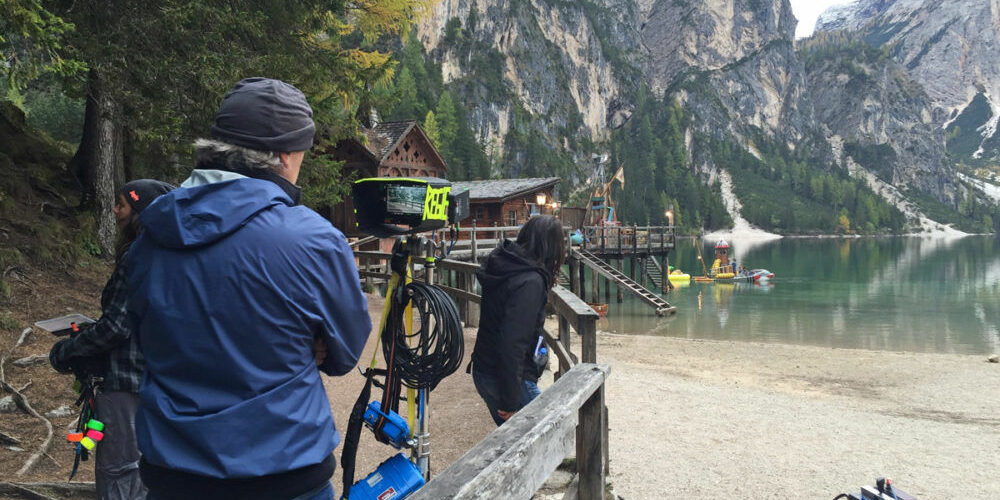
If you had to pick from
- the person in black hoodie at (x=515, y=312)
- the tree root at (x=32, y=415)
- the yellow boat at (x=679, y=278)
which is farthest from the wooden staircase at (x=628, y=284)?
the person in black hoodie at (x=515, y=312)

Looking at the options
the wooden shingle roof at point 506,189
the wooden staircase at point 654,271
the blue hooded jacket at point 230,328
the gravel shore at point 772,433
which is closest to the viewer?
the blue hooded jacket at point 230,328

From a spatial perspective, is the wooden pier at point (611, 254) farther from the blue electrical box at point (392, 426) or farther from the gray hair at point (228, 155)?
the gray hair at point (228, 155)

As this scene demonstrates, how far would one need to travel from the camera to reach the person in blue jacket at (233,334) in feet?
5.03

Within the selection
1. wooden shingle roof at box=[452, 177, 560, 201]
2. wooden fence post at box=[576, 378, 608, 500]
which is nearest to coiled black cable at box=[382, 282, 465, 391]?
wooden fence post at box=[576, 378, 608, 500]

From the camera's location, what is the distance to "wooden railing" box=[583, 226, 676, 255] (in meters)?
36.4

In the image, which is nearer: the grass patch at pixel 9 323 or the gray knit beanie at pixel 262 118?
the gray knit beanie at pixel 262 118

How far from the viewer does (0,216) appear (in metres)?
9.56

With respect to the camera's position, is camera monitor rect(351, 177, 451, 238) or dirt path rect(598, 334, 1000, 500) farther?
dirt path rect(598, 334, 1000, 500)

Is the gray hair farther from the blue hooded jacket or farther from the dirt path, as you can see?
the dirt path

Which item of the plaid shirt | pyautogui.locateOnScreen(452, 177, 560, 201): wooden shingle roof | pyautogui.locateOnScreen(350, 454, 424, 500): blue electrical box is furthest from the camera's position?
pyautogui.locateOnScreen(452, 177, 560, 201): wooden shingle roof

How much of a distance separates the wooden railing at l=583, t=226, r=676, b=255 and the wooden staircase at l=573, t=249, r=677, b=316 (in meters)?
3.24

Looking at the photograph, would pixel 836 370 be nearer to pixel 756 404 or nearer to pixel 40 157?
pixel 756 404

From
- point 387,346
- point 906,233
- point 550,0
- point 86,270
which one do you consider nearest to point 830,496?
point 387,346

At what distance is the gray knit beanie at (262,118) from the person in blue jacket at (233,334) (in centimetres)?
14
